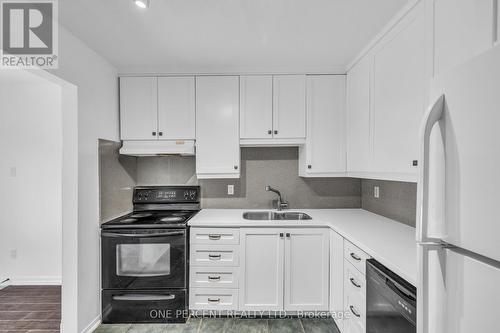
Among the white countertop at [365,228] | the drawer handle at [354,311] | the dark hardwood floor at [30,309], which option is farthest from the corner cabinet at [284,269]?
the dark hardwood floor at [30,309]

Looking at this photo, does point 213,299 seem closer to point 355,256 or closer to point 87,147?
point 355,256

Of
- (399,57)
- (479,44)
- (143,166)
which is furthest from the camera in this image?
(143,166)

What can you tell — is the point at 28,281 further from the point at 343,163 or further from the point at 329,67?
Answer: the point at 329,67

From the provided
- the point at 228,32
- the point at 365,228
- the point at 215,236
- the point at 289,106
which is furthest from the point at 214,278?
the point at 228,32

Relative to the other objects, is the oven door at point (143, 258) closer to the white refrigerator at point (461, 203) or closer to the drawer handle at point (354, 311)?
the drawer handle at point (354, 311)

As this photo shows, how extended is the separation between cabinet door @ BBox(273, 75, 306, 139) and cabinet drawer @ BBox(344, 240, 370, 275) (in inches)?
47.7

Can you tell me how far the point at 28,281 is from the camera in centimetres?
297

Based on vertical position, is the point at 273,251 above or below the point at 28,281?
above

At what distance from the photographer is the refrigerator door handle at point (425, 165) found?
691 mm

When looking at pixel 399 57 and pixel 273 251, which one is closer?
pixel 399 57

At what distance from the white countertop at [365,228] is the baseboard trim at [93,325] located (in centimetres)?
116

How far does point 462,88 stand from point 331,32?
1507 millimetres

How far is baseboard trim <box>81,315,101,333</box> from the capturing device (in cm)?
201

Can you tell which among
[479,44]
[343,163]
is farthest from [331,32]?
[343,163]
